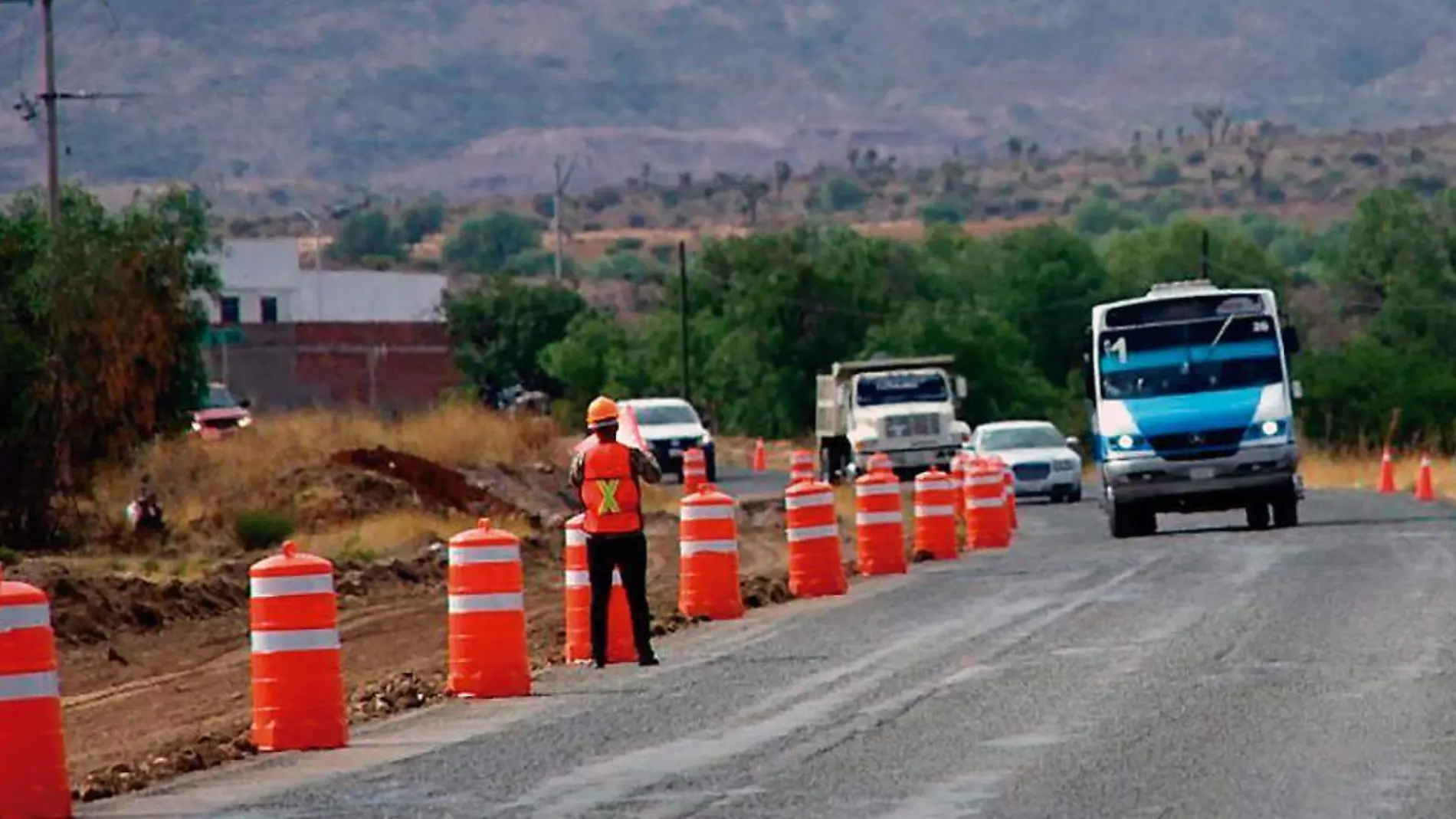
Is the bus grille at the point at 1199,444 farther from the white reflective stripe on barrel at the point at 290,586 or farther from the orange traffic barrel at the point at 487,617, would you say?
the white reflective stripe on barrel at the point at 290,586

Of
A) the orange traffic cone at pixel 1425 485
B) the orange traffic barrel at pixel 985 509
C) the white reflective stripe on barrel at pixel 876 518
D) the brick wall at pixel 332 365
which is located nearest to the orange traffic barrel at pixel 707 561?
the white reflective stripe on barrel at pixel 876 518

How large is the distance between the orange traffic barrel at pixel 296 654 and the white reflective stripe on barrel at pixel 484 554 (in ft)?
8.88

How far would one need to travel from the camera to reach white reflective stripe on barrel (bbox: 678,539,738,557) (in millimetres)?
27562

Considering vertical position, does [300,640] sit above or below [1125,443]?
below

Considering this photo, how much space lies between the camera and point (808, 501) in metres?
31.0

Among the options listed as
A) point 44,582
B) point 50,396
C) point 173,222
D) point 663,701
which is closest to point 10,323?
point 50,396

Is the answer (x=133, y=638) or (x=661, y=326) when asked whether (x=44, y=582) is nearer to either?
(x=133, y=638)

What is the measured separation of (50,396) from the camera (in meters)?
47.9

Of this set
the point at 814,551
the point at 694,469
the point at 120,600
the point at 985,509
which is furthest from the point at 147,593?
the point at 694,469

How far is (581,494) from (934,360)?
49835 millimetres

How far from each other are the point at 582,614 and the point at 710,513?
285 cm

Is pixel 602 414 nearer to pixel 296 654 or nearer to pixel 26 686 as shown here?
pixel 296 654

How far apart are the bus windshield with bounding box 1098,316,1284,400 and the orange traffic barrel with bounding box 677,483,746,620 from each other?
12.4 m

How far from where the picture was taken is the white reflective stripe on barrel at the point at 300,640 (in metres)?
18.3
